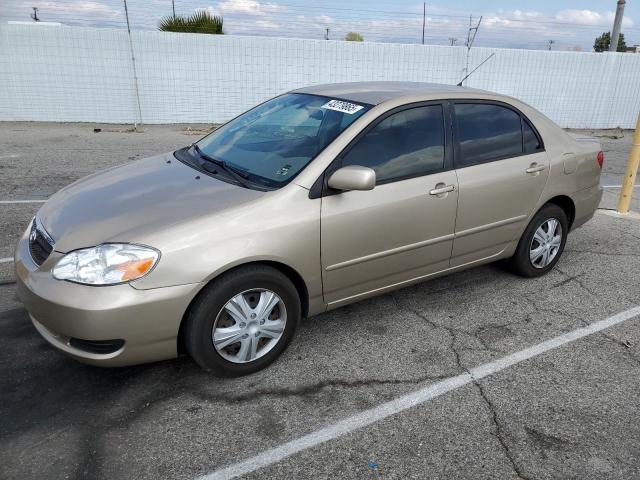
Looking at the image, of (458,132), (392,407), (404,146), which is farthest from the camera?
(458,132)

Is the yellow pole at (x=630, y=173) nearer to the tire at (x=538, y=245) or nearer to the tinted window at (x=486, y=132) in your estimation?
the tire at (x=538, y=245)

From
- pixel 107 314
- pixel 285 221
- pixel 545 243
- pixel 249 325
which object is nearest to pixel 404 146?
pixel 285 221

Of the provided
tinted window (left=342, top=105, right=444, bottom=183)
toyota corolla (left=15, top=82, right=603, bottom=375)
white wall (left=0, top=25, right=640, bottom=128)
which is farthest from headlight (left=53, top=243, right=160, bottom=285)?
white wall (left=0, top=25, right=640, bottom=128)

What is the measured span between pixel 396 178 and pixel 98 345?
2075 mm

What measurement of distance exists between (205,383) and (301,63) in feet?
42.7

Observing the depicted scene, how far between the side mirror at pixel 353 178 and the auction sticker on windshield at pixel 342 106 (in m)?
0.62

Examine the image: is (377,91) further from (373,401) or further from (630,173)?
(630,173)

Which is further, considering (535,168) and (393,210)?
(535,168)

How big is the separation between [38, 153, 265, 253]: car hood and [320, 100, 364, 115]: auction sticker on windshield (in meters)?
0.94

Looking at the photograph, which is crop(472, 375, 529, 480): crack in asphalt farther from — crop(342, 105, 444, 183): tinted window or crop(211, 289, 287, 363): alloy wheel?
crop(342, 105, 444, 183): tinted window

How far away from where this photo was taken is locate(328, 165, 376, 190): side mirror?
3.06 metres

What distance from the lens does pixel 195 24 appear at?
15.3 metres

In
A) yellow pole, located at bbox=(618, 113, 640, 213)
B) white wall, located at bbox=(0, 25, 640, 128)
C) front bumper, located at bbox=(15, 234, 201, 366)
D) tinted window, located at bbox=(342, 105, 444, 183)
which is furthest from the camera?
white wall, located at bbox=(0, 25, 640, 128)

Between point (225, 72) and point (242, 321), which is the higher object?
point (225, 72)
